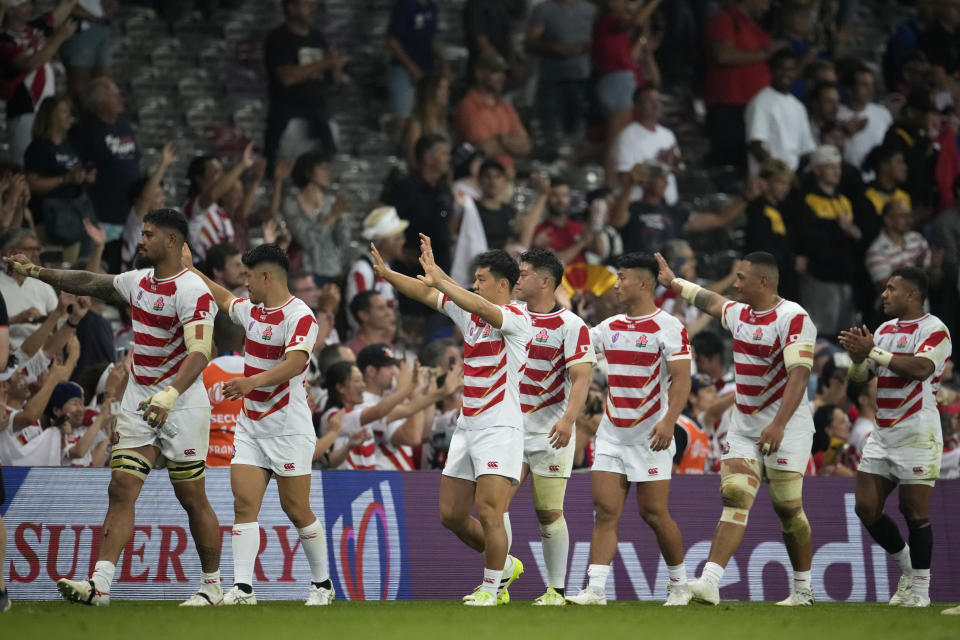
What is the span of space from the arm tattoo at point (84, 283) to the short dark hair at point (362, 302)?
4.21 m

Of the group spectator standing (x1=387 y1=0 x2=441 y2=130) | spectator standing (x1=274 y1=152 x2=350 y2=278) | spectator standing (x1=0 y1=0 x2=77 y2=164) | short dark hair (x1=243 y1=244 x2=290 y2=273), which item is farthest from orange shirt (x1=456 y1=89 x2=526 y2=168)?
short dark hair (x1=243 y1=244 x2=290 y2=273)

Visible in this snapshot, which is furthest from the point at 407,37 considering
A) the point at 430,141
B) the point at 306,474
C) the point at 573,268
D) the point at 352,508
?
the point at 306,474

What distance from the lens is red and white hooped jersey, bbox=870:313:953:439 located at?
11688 mm

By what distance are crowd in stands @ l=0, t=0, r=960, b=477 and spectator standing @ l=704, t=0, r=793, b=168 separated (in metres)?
0.04

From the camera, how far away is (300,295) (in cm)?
1523

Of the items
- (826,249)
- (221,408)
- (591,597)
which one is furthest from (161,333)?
(826,249)

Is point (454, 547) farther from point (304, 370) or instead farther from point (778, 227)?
point (778, 227)

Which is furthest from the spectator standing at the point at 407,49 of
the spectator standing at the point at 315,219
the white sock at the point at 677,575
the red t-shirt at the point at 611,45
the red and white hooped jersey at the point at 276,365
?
the white sock at the point at 677,575

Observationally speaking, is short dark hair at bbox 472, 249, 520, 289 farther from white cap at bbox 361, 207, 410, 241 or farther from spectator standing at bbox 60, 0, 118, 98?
spectator standing at bbox 60, 0, 118, 98

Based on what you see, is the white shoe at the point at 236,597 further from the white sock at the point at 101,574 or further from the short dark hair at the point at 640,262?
the short dark hair at the point at 640,262

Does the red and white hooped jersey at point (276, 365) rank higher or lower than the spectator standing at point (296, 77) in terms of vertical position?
higher

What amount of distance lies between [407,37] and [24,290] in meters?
6.88

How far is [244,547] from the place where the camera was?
33.9ft

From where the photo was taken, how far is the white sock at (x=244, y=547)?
10.3 metres
